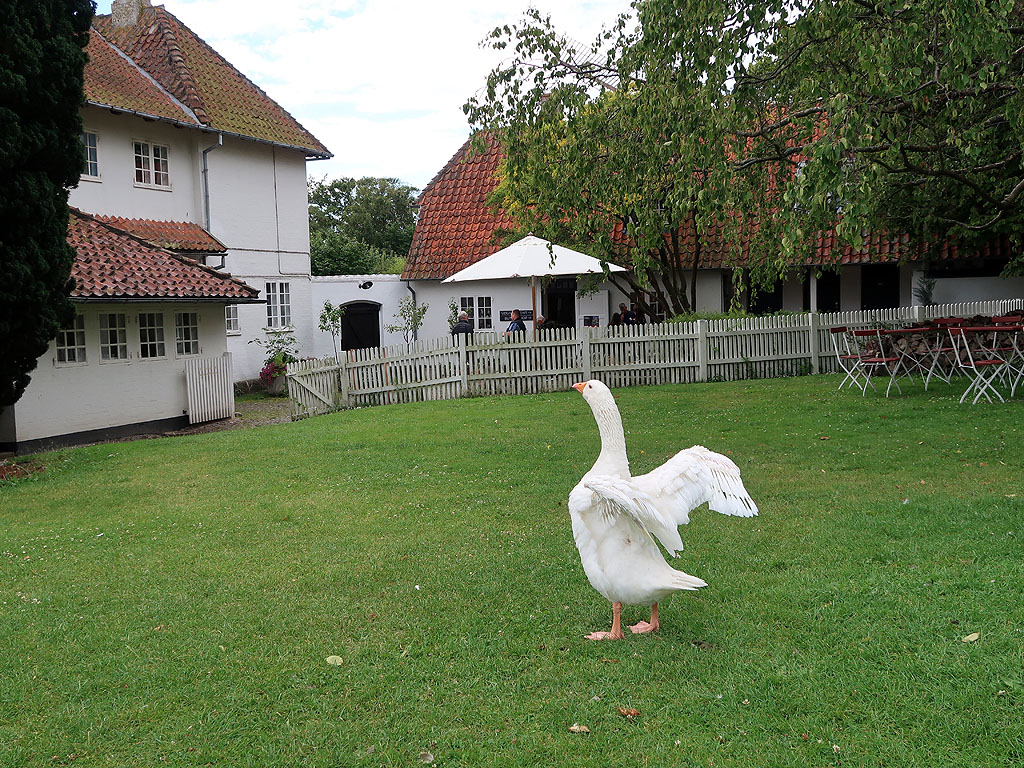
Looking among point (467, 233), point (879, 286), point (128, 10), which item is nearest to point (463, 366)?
point (467, 233)

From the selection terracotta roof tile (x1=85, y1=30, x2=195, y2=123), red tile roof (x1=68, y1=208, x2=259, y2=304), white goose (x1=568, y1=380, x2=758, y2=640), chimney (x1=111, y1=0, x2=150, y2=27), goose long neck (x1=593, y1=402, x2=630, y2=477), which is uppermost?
chimney (x1=111, y1=0, x2=150, y2=27)

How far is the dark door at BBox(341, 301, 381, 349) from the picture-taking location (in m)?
28.8

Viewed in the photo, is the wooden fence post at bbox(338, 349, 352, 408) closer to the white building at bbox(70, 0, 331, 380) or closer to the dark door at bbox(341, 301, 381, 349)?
the white building at bbox(70, 0, 331, 380)

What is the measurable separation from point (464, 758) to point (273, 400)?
19.5 meters

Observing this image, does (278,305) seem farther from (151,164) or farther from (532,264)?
(532,264)

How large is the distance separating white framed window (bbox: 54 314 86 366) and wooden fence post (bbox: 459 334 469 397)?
299 inches

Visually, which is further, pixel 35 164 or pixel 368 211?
pixel 368 211

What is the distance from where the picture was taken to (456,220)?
30.2 meters

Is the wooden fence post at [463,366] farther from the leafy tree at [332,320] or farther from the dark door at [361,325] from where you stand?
the dark door at [361,325]

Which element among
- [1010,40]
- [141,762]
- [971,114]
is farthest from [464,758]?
[971,114]

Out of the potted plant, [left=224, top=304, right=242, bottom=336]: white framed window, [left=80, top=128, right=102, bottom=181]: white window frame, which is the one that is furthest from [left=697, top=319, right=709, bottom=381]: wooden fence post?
[left=80, top=128, right=102, bottom=181]: white window frame

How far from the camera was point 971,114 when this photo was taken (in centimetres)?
1211

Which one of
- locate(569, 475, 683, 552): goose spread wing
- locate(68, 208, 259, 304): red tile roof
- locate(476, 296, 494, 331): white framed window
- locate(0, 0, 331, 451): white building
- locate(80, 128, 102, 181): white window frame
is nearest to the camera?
locate(569, 475, 683, 552): goose spread wing

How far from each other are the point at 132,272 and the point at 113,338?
1338mm
